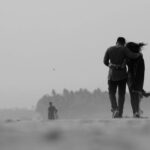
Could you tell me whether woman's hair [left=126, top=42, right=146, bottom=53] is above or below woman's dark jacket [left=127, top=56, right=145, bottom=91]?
above

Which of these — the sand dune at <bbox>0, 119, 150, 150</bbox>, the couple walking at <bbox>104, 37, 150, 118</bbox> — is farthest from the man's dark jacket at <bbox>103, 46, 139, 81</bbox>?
the sand dune at <bbox>0, 119, 150, 150</bbox>

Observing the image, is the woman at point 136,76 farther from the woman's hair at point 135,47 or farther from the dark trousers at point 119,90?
the dark trousers at point 119,90

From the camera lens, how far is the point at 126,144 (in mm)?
2529

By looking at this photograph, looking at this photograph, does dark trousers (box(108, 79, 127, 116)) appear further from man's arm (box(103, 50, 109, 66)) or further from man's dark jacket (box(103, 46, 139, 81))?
man's arm (box(103, 50, 109, 66))

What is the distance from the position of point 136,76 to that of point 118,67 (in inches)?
15.0

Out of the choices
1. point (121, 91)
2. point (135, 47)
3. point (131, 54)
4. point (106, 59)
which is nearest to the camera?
point (131, 54)

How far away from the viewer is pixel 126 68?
36.5 feet

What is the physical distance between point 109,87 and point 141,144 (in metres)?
8.95

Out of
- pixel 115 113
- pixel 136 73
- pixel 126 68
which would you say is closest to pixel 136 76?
pixel 136 73

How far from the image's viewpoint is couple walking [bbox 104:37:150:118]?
10.7 metres

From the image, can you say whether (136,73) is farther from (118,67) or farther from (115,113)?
(115,113)

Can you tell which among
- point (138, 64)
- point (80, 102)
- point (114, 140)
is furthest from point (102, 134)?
point (80, 102)

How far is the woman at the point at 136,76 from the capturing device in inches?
423

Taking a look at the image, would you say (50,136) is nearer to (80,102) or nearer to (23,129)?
(23,129)
